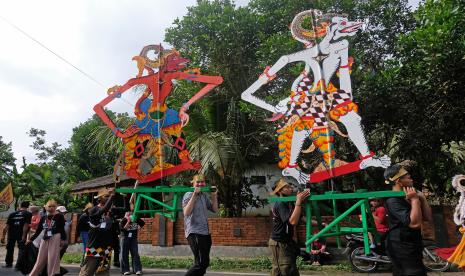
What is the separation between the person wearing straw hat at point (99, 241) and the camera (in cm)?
506

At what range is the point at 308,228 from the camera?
4301 millimetres

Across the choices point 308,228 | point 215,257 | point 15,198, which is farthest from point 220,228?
point 15,198

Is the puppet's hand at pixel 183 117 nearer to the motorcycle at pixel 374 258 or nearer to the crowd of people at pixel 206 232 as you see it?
the crowd of people at pixel 206 232

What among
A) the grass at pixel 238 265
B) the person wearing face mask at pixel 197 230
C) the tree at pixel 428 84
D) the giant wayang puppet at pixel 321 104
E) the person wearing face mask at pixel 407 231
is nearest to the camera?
the person wearing face mask at pixel 407 231

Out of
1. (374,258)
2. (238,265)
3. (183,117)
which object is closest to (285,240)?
(183,117)

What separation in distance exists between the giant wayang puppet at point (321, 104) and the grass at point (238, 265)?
13.4ft

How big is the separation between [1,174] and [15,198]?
6.03 metres

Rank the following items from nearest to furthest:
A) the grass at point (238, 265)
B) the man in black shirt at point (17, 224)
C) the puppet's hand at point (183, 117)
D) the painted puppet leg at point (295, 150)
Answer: the painted puppet leg at point (295, 150) → the puppet's hand at point (183, 117) → the grass at point (238, 265) → the man in black shirt at point (17, 224)

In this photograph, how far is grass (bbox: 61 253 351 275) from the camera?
26.9 feet

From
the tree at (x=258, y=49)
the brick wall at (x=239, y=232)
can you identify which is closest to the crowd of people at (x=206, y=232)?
the brick wall at (x=239, y=232)

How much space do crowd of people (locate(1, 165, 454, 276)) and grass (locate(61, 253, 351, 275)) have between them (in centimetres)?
140

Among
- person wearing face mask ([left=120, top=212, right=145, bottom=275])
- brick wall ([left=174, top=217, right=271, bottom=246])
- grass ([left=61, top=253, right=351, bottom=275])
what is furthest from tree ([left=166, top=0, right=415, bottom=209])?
person wearing face mask ([left=120, top=212, right=145, bottom=275])

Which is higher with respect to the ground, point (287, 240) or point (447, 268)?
point (287, 240)

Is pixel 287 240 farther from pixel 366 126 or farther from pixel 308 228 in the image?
pixel 366 126
